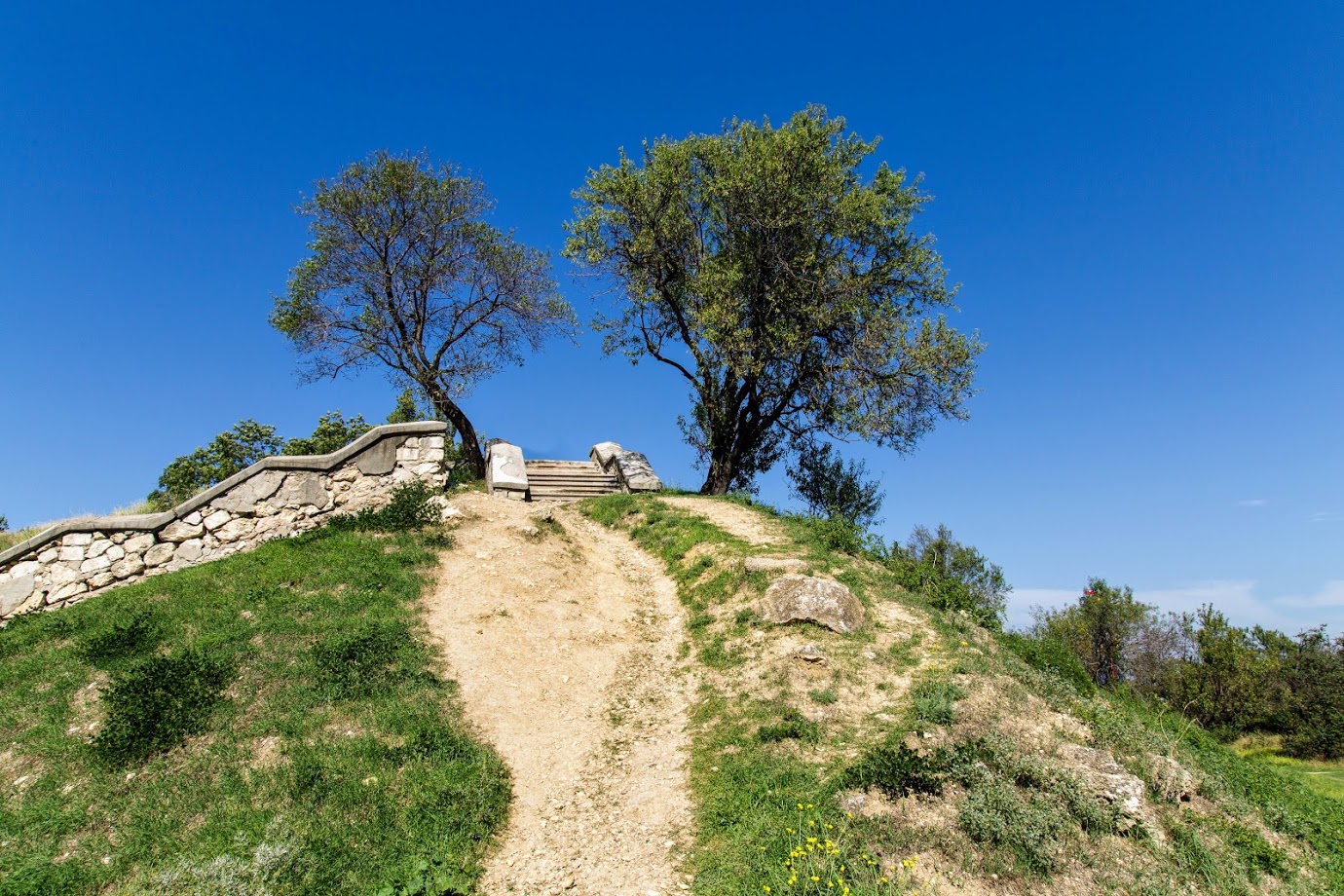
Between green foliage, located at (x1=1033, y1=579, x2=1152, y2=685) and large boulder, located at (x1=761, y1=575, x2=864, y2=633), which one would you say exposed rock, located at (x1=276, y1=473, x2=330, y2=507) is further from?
green foliage, located at (x1=1033, y1=579, x2=1152, y2=685)

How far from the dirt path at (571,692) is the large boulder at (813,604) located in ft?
6.00

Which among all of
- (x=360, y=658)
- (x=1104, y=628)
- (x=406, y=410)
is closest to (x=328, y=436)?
(x=406, y=410)

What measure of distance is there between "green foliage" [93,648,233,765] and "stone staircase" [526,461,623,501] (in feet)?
43.2

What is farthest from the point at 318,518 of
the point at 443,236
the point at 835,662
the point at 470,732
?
the point at 443,236

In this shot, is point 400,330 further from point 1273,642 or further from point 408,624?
point 1273,642

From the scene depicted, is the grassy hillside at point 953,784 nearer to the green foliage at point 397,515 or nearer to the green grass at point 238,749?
the green grass at point 238,749

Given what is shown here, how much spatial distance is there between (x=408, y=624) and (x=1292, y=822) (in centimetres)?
1168

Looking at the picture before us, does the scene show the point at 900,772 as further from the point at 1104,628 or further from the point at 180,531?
the point at 1104,628

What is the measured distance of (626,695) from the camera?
→ 33.4 feet

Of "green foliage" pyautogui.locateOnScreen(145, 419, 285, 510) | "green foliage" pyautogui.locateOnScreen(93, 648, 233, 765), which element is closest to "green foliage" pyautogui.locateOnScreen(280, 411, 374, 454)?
"green foliage" pyautogui.locateOnScreen(145, 419, 285, 510)

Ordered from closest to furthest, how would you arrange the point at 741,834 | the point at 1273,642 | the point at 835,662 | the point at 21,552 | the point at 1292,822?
the point at 741,834 → the point at 1292,822 → the point at 835,662 → the point at 21,552 → the point at 1273,642

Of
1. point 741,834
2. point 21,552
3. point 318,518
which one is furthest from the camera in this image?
point 318,518

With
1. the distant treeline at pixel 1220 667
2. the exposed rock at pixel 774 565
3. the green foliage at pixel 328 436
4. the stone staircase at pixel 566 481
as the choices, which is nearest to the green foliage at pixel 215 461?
the green foliage at pixel 328 436

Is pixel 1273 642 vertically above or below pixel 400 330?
below
